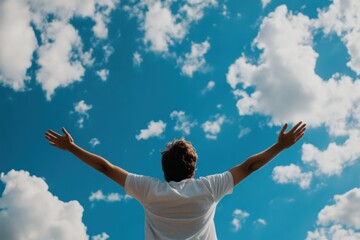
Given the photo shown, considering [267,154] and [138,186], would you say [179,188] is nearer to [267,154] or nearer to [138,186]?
[138,186]

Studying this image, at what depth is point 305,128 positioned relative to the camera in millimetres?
6332

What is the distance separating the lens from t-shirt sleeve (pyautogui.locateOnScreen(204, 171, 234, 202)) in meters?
5.27

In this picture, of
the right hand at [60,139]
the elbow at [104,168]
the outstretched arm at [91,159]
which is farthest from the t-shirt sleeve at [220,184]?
the right hand at [60,139]

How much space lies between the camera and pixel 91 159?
567 cm

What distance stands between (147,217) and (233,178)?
52.9 inches

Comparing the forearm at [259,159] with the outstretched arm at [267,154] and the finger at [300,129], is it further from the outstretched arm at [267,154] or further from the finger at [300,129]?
the finger at [300,129]

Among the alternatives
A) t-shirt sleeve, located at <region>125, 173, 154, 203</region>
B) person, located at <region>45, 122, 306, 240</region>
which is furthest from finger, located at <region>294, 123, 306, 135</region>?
t-shirt sleeve, located at <region>125, 173, 154, 203</region>

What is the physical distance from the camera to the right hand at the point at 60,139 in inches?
242

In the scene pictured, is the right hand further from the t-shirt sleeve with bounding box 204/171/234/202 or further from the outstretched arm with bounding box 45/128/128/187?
the t-shirt sleeve with bounding box 204/171/234/202

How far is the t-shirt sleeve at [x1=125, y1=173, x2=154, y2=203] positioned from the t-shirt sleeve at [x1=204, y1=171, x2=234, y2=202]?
841 mm

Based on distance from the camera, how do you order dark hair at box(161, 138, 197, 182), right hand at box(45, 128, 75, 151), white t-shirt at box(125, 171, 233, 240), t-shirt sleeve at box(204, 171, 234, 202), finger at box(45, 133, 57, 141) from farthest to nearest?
finger at box(45, 133, 57, 141) → right hand at box(45, 128, 75, 151) → dark hair at box(161, 138, 197, 182) → t-shirt sleeve at box(204, 171, 234, 202) → white t-shirt at box(125, 171, 233, 240)

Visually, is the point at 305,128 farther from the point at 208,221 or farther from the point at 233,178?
the point at 208,221

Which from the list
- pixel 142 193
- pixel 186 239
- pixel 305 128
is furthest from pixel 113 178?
pixel 305 128

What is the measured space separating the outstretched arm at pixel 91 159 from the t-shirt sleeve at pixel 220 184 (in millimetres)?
1245
